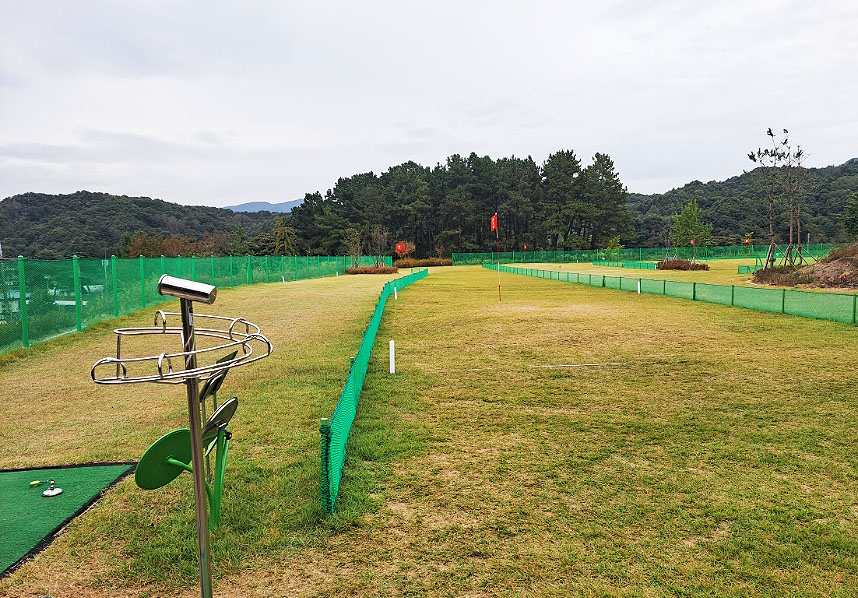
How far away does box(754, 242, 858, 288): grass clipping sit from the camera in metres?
23.2

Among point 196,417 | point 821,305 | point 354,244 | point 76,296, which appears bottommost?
point 821,305

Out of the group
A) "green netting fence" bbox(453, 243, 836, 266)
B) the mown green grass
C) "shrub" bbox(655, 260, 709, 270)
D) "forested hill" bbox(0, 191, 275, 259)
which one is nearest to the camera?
the mown green grass

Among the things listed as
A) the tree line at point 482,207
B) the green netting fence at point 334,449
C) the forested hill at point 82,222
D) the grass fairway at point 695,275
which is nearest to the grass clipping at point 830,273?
the grass fairway at point 695,275

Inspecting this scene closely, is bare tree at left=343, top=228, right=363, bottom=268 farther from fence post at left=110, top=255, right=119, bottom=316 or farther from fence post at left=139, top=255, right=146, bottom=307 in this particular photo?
fence post at left=110, top=255, right=119, bottom=316

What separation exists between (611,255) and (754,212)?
3552 centimetres

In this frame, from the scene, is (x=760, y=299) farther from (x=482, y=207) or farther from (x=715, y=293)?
(x=482, y=207)

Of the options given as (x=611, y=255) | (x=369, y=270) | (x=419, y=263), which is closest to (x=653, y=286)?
(x=369, y=270)

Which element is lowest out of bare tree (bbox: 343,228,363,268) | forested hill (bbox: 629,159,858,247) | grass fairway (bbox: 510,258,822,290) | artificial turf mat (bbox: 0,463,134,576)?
grass fairway (bbox: 510,258,822,290)

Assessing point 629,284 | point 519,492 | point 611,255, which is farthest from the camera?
point 611,255

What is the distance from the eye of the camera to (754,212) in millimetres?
95562

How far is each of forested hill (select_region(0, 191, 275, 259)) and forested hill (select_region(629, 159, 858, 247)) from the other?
79803mm

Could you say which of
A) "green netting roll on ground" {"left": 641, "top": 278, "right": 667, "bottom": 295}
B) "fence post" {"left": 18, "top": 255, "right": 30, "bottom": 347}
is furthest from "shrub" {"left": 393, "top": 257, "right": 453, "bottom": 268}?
"fence post" {"left": 18, "top": 255, "right": 30, "bottom": 347}

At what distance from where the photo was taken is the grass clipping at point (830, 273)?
23188 millimetres

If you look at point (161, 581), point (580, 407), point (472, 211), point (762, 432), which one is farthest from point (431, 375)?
point (472, 211)
